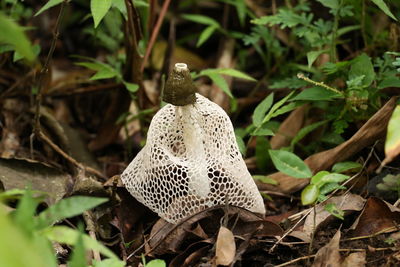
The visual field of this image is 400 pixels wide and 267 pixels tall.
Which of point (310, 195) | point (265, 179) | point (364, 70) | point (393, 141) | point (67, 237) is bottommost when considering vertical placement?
point (265, 179)

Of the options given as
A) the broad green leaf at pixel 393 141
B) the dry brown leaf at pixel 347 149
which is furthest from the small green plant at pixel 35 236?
the dry brown leaf at pixel 347 149

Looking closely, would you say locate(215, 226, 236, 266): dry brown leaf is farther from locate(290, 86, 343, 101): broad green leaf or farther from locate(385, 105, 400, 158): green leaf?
locate(290, 86, 343, 101): broad green leaf

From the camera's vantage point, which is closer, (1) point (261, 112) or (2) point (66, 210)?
(2) point (66, 210)

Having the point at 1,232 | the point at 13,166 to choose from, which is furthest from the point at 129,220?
the point at 1,232

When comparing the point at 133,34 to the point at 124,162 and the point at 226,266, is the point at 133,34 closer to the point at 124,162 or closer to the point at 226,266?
the point at 124,162

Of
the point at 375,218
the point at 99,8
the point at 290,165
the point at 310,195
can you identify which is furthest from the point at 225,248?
the point at 99,8

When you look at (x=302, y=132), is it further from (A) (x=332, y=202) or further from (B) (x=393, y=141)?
(B) (x=393, y=141)
